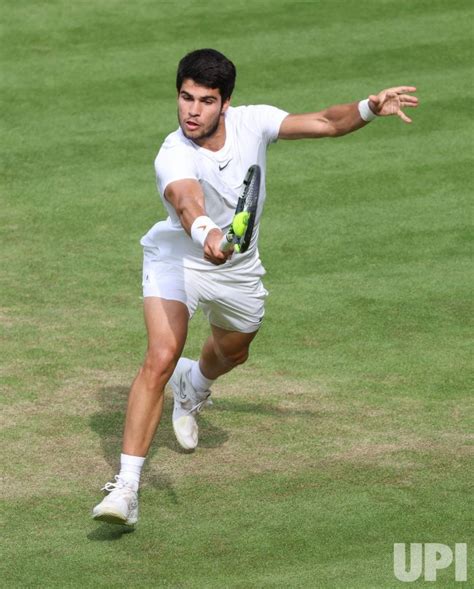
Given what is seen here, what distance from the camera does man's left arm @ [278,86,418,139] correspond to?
27.5 feet

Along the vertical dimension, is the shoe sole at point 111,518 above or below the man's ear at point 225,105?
below

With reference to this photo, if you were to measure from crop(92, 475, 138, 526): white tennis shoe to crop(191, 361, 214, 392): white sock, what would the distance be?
1.50 metres

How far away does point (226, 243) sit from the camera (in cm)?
707

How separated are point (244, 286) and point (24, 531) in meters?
2.09

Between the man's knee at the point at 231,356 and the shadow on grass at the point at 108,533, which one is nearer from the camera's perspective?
the shadow on grass at the point at 108,533

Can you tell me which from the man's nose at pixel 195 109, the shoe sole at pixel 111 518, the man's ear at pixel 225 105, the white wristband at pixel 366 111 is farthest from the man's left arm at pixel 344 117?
the shoe sole at pixel 111 518

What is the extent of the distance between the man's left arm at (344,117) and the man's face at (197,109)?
1.89ft

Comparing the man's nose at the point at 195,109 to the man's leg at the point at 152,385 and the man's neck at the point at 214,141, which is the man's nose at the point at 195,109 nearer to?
the man's neck at the point at 214,141

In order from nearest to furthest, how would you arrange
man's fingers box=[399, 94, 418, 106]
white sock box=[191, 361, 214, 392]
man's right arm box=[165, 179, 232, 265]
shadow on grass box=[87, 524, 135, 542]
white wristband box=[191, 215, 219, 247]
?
man's right arm box=[165, 179, 232, 265]
white wristband box=[191, 215, 219, 247]
shadow on grass box=[87, 524, 135, 542]
man's fingers box=[399, 94, 418, 106]
white sock box=[191, 361, 214, 392]

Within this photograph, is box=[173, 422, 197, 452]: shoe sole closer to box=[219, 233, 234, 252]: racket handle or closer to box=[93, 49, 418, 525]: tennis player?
box=[93, 49, 418, 525]: tennis player

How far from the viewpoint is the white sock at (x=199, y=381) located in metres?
9.09

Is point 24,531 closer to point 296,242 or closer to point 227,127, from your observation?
point 227,127

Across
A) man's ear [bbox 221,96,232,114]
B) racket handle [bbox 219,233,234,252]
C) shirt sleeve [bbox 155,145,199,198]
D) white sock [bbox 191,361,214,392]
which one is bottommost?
white sock [bbox 191,361,214,392]
